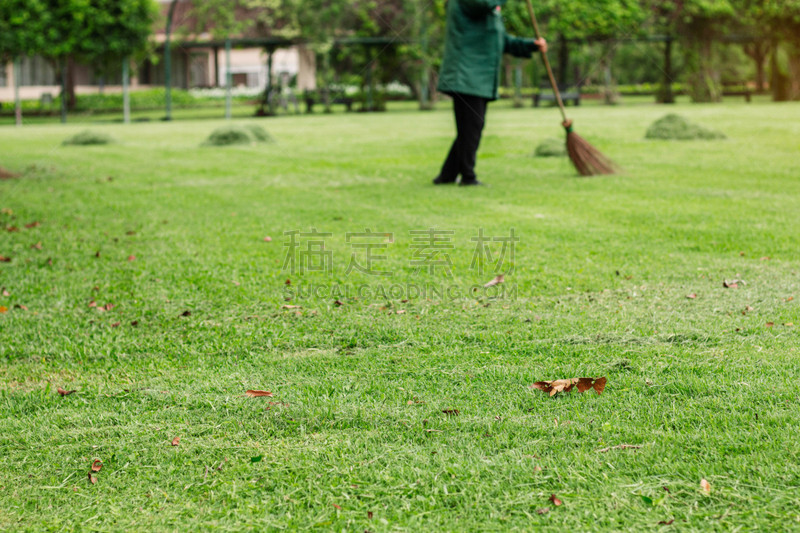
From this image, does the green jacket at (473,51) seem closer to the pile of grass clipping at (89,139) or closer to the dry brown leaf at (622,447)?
the dry brown leaf at (622,447)

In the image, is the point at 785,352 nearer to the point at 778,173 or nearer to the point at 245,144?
the point at 778,173

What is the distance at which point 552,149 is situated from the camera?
1078cm

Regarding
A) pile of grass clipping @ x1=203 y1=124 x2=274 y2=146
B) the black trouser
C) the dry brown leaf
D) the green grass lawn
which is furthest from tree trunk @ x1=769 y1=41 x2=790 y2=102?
the dry brown leaf

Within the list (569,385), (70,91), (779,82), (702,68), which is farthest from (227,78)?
(569,385)

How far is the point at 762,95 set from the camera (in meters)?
33.3

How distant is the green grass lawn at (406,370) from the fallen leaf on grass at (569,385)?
0.04 m

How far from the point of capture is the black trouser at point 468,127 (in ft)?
25.6

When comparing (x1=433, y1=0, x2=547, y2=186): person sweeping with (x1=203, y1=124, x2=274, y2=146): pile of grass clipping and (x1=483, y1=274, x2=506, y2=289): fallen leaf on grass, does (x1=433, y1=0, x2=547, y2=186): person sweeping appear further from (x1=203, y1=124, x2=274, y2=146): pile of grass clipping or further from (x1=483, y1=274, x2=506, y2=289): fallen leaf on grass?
(x1=203, y1=124, x2=274, y2=146): pile of grass clipping

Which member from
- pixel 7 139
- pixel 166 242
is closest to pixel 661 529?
pixel 166 242

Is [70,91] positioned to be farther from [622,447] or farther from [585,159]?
[622,447]

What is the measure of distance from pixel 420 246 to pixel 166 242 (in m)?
1.89

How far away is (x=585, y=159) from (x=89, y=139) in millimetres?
10841

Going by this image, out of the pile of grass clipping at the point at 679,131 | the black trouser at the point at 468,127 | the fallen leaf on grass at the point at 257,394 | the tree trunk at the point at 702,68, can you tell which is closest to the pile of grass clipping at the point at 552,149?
the pile of grass clipping at the point at 679,131

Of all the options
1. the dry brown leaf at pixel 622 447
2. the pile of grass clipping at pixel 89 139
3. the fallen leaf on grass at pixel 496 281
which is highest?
the pile of grass clipping at pixel 89 139
